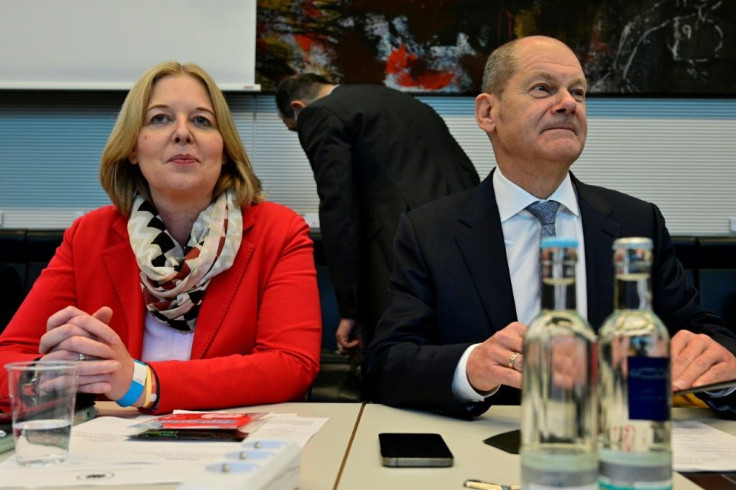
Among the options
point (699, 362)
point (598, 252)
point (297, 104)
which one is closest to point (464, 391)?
point (699, 362)

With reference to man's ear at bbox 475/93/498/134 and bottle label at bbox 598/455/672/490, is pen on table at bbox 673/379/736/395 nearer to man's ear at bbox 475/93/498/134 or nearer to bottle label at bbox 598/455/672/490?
bottle label at bbox 598/455/672/490

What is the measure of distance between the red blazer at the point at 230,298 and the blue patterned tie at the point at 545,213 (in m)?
0.51

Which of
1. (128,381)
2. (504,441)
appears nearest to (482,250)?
(504,441)

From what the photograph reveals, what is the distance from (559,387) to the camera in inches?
23.5

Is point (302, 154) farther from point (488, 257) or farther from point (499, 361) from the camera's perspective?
point (499, 361)

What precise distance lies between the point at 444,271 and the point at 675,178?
231 cm

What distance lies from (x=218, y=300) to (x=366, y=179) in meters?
0.98

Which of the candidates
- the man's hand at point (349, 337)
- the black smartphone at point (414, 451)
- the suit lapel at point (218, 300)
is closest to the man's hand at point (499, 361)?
the black smartphone at point (414, 451)

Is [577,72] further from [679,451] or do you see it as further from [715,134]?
[715,134]

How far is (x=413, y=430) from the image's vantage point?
1.17 meters

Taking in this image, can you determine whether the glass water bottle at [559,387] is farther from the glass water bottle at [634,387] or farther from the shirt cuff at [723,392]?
the shirt cuff at [723,392]

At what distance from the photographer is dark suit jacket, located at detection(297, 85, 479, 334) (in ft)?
8.09

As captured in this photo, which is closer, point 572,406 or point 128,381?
point 572,406

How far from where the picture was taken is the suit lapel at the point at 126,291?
1.64 m
